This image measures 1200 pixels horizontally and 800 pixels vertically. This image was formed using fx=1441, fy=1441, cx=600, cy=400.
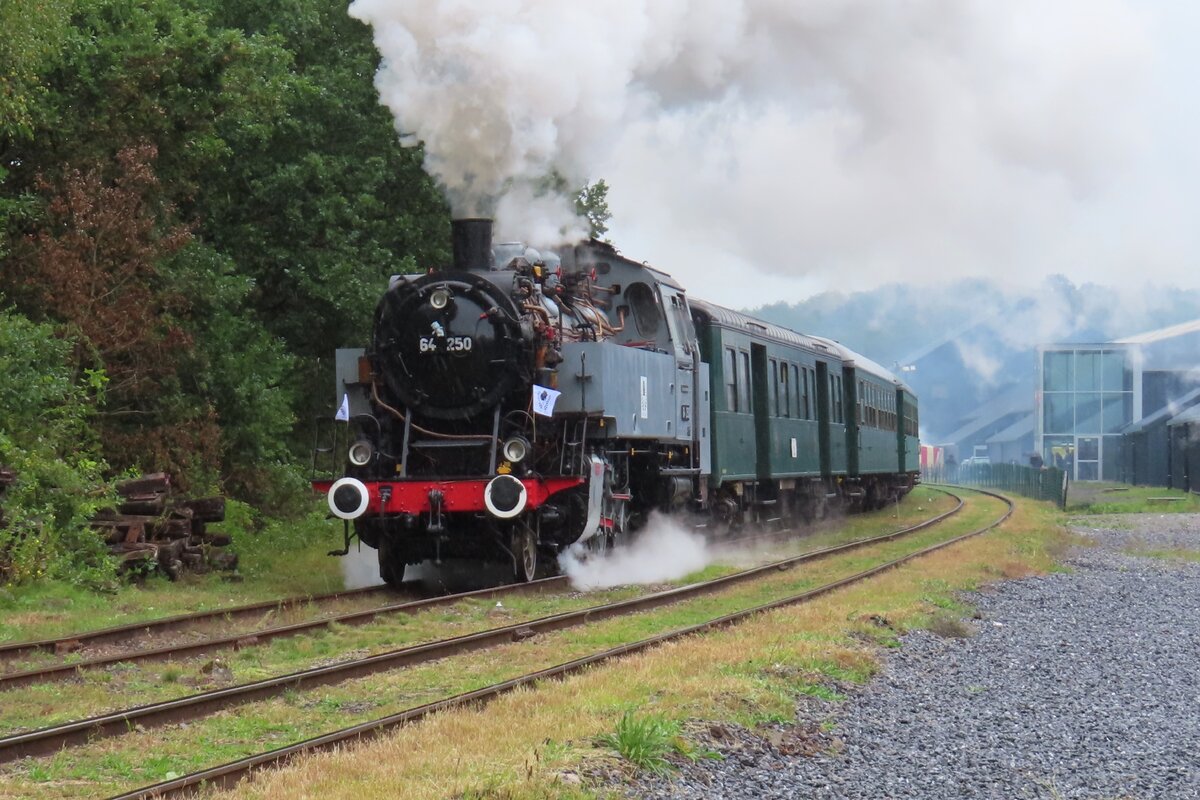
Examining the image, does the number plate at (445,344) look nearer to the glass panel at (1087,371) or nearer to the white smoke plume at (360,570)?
the white smoke plume at (360,570)

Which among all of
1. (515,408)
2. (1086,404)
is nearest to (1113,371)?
(1086,404)

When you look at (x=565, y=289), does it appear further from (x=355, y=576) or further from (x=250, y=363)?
(x=250, y=363)

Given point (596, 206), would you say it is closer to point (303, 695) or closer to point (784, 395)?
point (784, 395)

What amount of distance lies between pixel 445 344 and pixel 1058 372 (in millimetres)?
54810

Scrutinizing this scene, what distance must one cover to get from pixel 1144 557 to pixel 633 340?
9150 millimetres

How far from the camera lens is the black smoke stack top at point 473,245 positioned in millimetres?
13781

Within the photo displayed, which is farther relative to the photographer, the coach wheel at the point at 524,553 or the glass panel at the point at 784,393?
the glass panel at the point at 784,393

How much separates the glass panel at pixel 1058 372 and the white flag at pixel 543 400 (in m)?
54.3

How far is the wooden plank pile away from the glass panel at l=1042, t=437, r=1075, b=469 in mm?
51420

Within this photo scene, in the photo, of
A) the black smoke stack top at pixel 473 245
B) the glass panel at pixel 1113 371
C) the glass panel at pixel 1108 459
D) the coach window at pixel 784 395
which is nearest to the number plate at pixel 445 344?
the black smoke stack top at pixel 473 245

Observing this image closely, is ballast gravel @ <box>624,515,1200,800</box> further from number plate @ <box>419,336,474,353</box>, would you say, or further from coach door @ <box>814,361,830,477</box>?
coach door @ <box>814,361,830,477</box>

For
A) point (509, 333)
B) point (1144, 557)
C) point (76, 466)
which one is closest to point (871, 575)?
point (509, 333)

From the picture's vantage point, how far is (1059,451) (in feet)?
201

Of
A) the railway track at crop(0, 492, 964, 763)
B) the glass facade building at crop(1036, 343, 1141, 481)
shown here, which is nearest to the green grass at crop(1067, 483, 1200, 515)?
the glass facade building at crop(1036, 343, 1141, 481)
